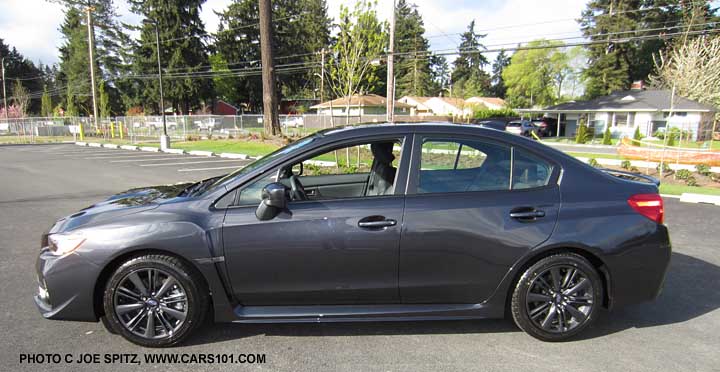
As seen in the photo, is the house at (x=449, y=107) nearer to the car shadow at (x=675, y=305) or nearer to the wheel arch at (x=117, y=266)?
the car shadow at (x=675, y=305)

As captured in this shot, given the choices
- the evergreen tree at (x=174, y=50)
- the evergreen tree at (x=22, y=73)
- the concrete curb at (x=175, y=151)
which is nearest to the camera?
the concrete curb at (x=175, y=151)

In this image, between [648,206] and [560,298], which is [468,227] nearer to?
[560,298]

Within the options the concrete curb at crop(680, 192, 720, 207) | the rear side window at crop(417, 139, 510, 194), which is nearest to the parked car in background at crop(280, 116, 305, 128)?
the concrete curb at crop(680, 192, 720, 207)

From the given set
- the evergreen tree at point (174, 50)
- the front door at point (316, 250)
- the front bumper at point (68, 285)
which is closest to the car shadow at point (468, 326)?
the front door at point (316, 250)

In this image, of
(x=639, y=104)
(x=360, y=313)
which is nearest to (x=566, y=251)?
(x=360, y=313)

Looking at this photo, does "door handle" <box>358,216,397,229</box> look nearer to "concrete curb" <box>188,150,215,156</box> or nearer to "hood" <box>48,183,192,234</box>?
"hood" <box>48,183,192,234</box>

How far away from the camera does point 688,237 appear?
19.5 ft

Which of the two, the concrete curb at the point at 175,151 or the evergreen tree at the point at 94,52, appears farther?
the evergreen tree at the point at 94,52

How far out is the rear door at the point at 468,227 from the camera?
3.02 meters

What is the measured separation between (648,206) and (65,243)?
4.38 metres

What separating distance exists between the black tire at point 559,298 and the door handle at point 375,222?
1118 mm

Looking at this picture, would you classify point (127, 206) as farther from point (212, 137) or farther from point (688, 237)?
point (212, 137)

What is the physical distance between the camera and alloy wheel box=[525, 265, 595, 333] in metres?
3.14

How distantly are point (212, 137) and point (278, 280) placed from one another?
29.3 m
